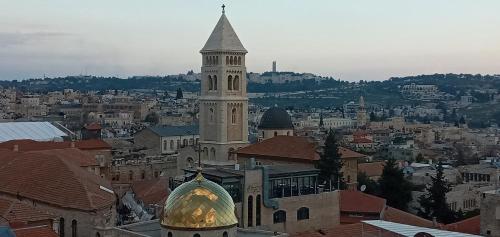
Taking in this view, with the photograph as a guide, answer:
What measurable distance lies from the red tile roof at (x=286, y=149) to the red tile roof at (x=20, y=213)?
20.1 meters

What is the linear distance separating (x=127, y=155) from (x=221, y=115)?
20.4 meters

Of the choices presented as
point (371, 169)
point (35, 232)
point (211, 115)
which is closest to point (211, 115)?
point (211, 115)

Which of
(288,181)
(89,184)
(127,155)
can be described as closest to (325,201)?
(288,181)

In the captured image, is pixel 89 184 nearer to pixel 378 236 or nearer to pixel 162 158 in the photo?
pixel 378 236

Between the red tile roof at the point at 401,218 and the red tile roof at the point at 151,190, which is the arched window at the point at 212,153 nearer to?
the red tile roof at the point at 151,190

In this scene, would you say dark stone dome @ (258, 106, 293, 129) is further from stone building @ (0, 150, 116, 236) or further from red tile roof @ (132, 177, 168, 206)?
stone building @ (0, 150, 116, 236)

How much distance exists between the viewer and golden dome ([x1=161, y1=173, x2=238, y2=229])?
22.4 m

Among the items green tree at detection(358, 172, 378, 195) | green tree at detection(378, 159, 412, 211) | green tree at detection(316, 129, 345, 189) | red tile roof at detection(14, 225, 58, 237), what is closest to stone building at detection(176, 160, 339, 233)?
green tree at detection(316, 129, 345, 189)

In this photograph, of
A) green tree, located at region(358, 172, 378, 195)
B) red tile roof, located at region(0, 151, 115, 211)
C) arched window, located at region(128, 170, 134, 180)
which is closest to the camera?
red tile roof, located at region(0, 151, 115, 211)

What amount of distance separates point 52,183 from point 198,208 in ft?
33.3

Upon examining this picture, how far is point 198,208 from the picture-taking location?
22.5 meters

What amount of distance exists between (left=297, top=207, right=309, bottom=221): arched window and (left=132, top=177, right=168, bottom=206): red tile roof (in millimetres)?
11643

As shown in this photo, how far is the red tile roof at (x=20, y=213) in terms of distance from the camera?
25.3 m

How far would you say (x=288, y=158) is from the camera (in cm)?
4394
